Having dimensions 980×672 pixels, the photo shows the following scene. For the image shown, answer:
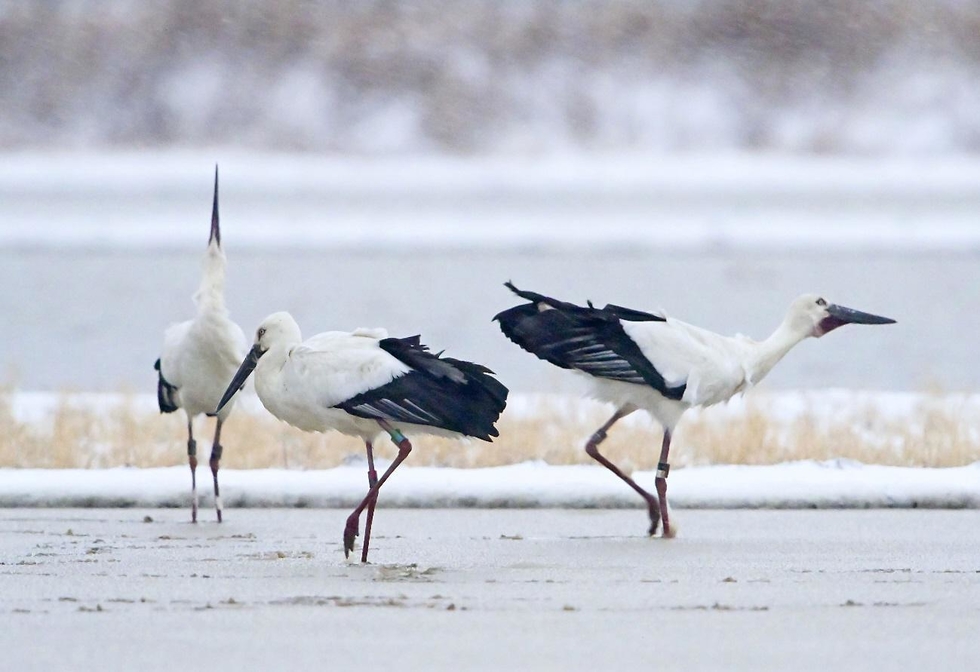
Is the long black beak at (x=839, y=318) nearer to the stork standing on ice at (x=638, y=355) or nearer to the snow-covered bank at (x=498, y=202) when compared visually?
the stork standing on ice at (x=638, y=355)

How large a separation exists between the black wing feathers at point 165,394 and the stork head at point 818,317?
259 centimetres

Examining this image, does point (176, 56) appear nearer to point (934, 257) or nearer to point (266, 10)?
point (266, 10)

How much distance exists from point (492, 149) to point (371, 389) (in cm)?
1768

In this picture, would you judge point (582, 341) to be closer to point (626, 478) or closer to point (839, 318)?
point (626, 478)

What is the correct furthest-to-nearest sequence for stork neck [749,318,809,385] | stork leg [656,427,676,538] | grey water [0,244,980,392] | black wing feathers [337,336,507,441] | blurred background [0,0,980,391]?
1. blurred background [0,0,980,391]
2. grey water [0,244,980,392]
3. stork neck [749,318,809,385]
4. stork leg [656,427,676,538]
5. black wing feathers [337,336,507,441]

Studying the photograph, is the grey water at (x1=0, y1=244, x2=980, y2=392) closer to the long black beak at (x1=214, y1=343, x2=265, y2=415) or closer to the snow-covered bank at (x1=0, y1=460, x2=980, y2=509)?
the snow-covered bank at (x1=0, y1=460, x2=980, y2=509)

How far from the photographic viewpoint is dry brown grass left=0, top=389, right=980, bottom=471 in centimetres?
1006

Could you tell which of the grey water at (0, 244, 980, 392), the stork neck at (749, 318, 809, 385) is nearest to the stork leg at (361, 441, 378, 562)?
the stork neck at (749, 318, 809, 385)

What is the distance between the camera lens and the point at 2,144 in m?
25.8
